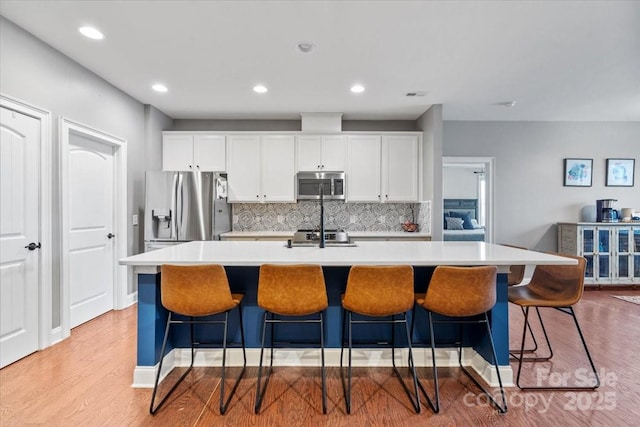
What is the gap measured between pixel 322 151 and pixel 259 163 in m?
0.94

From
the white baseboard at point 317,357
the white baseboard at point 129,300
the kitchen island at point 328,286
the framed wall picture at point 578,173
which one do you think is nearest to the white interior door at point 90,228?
the white baseboard at point 129,300

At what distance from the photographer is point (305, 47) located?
2801mm

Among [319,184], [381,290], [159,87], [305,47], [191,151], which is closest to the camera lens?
[381,290]

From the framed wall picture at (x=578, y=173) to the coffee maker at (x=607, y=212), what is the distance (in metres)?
0.42

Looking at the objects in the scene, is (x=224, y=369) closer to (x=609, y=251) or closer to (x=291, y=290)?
(x=291, y=290)

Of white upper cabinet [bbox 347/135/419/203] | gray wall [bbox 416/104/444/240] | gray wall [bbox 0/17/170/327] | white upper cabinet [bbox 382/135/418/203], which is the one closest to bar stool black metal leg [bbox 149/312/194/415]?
gray wall [bbox 0/17/170/327]

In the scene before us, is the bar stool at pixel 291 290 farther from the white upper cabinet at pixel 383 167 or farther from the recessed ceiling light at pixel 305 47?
the white upper cabinet at pixel 383 167

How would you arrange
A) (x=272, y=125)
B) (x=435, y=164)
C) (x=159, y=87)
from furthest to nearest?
(x=272, y=125) → (x=435, y=164) → (x=159, y=87)

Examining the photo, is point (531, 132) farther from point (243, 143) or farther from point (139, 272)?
point (139, 272)

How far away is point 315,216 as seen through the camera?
5.09m

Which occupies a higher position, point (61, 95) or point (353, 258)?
point (61, 95)

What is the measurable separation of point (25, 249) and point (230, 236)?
7.09 feet

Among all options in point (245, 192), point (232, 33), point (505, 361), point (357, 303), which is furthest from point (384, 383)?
point (245, 192)

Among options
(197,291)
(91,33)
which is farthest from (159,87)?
(197,291)
